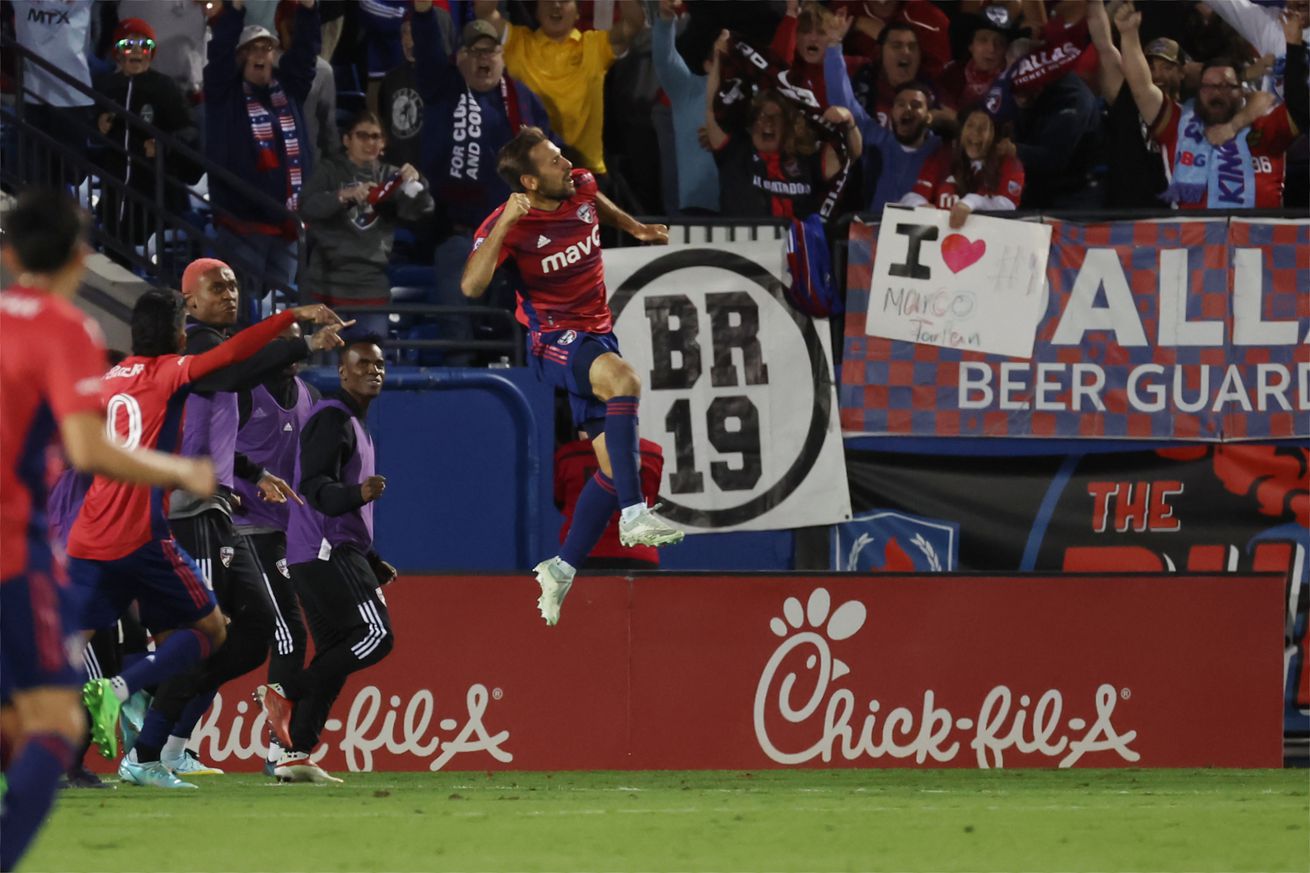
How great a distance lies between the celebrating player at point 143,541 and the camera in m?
8.78

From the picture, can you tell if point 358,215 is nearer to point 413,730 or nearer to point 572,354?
point 413,730

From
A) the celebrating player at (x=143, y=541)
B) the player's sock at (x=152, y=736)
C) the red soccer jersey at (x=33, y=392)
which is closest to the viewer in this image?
the red soccer jersey at (x=33, y=392)

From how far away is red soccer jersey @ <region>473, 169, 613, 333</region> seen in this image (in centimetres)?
977

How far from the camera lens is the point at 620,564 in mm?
13023

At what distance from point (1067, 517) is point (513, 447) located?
147 inches

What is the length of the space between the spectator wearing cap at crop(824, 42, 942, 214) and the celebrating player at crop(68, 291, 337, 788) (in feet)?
20.7

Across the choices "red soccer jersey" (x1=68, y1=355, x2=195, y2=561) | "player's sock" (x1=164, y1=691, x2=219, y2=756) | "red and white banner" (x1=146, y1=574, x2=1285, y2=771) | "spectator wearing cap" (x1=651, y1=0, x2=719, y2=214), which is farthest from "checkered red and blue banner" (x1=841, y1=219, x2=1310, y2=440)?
"red soccer jersey" (x1=68, y1=355, x2=195, y2=561)

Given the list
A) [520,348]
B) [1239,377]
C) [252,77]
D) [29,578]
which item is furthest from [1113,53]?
[29,578]

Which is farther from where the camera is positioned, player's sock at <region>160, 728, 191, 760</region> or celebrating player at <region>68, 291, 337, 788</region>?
player's sock at <region>160, 728, 191, 760</region>

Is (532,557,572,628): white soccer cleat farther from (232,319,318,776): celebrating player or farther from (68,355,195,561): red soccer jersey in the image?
(68,355,195,561): red soccer jersey

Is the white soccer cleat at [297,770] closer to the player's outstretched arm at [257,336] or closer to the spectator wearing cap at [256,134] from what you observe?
the player's outstretched arm at [257,336]

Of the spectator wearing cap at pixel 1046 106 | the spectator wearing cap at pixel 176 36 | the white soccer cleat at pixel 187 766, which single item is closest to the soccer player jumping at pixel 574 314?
the white soccer cleat at pixel 187 766

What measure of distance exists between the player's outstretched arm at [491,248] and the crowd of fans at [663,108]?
4.08 m

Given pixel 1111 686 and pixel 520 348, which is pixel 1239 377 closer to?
pixel 1111 686
